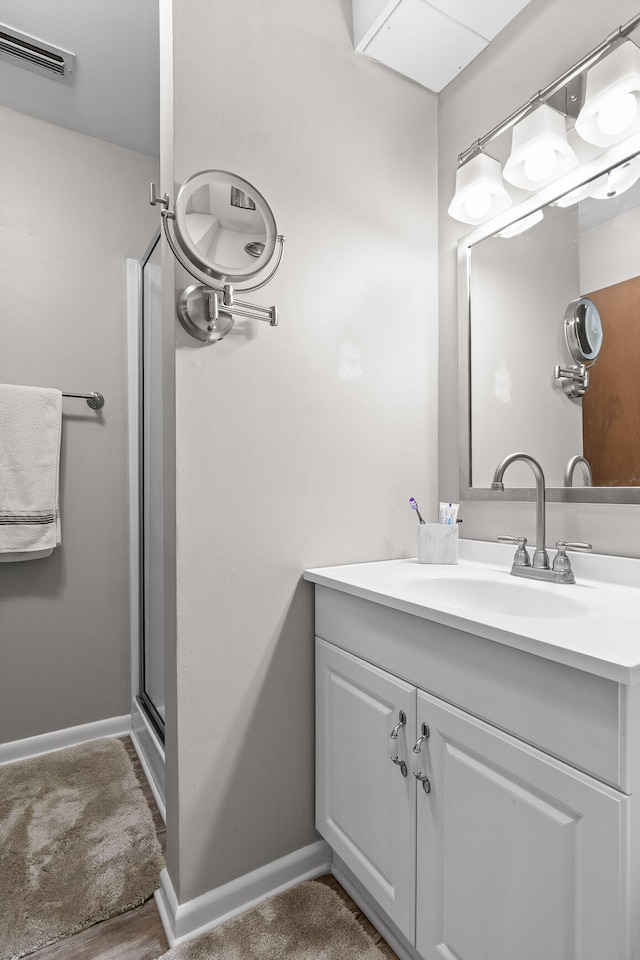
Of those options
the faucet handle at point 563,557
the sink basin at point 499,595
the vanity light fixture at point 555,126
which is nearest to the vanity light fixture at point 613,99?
the vanity light fixture at point 555,126

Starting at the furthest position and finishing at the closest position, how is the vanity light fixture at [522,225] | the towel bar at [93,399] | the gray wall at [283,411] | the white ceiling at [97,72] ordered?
the towel bar at [93,399]
the white ceiling at [97,72]
the vanity light fixture at [522,225]
the gray wall at [283,411]

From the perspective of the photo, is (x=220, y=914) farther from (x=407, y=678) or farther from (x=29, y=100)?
(x=29, y=100)

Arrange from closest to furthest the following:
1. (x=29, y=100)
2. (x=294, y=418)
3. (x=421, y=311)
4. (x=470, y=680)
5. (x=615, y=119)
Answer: (x=470, y=680) → (x=615, y=119) → (x=294, y=418) → (x=421, y=311) → (x=29, y=100)

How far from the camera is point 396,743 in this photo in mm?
1047

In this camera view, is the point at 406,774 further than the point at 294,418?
No

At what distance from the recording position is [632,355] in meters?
1.17

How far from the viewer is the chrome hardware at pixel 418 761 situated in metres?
0.97

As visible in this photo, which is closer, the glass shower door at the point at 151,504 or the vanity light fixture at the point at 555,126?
the vanity light fixture at the point at 555,126

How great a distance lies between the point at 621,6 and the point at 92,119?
6.07 ft

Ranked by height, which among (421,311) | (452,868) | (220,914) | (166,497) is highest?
(421,311)

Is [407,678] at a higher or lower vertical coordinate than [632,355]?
lower

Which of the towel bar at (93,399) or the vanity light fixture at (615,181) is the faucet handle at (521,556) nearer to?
the vanity light fixture at (615,181)

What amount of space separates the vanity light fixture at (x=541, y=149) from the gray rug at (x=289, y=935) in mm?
1898

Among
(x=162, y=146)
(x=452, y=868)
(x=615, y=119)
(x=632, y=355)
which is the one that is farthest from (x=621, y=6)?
(x=452, y=868)
